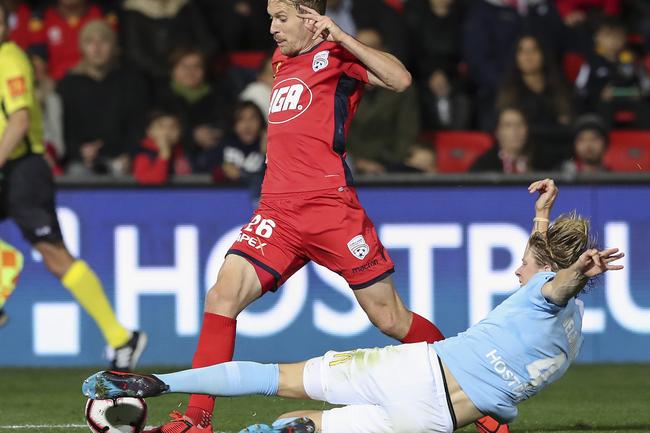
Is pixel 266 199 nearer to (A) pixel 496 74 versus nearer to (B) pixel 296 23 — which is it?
(B) pixel 296 23

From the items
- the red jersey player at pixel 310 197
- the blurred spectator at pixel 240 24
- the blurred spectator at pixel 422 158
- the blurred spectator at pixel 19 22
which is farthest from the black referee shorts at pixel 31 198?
the blurred spectator at pixel 240 24

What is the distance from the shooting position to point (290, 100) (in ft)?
22.8

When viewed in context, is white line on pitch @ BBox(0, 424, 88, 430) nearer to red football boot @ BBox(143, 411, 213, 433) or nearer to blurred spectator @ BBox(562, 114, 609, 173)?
red football boot @ BBox(143, 411, 213, 433)

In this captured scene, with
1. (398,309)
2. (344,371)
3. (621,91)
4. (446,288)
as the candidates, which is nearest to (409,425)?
(344,371)

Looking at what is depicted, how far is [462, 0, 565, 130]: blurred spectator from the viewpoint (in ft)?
42.5

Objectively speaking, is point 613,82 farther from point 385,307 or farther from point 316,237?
point 316,237

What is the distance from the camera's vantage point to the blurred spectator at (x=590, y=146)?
36.7ft

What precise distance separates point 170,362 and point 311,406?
8.06 ft

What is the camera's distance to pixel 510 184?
10.3 meters

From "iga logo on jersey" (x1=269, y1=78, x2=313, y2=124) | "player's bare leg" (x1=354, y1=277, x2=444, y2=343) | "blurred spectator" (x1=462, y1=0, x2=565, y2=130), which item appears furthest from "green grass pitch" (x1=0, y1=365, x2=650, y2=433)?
"blurred spectator" (x1=462, y1=0, x2=565, y2=130)

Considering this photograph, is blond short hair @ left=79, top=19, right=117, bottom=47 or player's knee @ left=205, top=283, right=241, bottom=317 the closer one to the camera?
player's knee @ left=205, top=283, right=241, bottom=317

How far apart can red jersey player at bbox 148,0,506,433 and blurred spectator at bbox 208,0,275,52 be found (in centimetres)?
661

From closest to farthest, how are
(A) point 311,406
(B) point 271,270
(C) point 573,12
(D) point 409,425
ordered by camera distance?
(D) point 409,425 → (B) point 271,270 → (A) point 311,406 → (C) point 573,12

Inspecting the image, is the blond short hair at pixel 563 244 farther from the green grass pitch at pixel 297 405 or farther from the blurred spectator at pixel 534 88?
the blurred spectator at pixel 534 88
